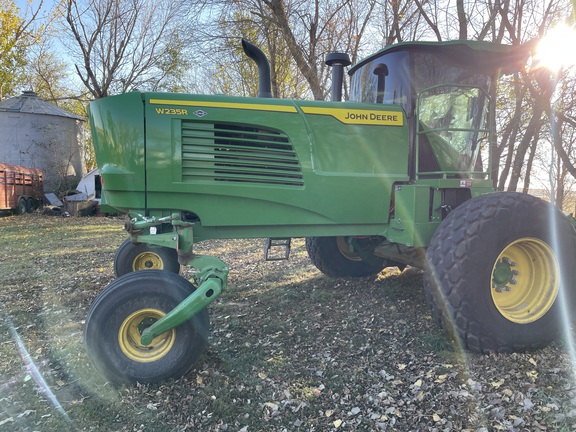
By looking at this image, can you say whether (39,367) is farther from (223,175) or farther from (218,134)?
(218,134)

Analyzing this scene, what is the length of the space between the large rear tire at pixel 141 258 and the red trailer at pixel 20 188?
12455 mm

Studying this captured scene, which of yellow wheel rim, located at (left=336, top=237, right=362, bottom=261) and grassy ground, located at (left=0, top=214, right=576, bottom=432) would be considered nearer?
grassy ground, located at (left=0, top=214, right=576, bottom=432)

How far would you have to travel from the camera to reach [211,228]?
12.0 feet

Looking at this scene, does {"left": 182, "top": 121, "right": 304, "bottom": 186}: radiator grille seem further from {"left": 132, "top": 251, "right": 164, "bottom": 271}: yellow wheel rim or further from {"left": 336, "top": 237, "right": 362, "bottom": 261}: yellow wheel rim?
{"left": 132, "top": 251, "right": 164, "bottom": 271}: yellow wheel rim

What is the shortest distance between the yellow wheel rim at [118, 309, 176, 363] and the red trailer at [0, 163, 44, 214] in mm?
14727

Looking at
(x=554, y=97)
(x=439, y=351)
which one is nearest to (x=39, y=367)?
(x=439, y=351)

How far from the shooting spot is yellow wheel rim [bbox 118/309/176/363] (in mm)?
3041

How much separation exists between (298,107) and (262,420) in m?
2.40

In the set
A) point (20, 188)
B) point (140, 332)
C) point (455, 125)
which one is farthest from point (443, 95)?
point (20, 188)

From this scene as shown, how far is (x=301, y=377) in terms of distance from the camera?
3.22m

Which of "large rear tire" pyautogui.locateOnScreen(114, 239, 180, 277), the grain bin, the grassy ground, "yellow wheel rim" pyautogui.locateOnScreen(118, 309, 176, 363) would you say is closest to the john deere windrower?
"yellow wheel rim" pyautogui.locateOnScreen(118, 309, 176, 363)

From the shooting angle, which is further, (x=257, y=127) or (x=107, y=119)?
(x=257, y=127)

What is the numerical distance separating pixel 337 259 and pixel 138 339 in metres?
2.98

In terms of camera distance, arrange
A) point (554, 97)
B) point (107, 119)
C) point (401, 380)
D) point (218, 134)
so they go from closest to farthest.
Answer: point (401, 380) < point (107, 119) < point (218, 134) < point (554, 97)
